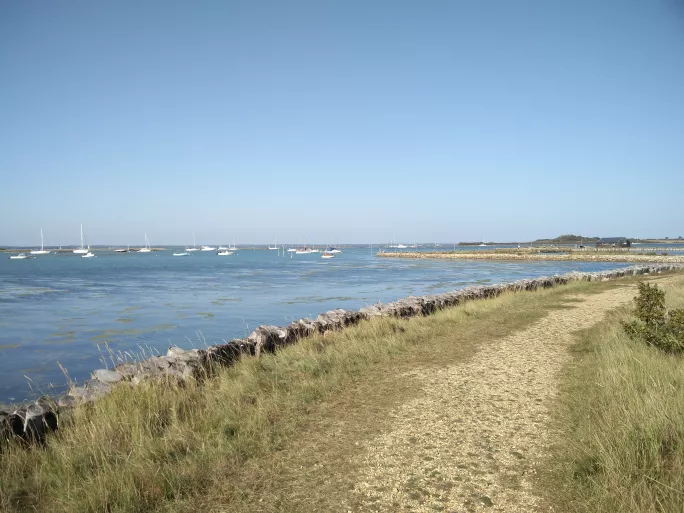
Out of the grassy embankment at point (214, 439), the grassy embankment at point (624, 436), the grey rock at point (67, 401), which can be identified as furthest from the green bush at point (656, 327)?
the grey rock at point (67, 401)

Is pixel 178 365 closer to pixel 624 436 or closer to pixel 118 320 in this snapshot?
pixel 624 436

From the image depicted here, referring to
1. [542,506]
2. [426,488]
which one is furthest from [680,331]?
[426,488]

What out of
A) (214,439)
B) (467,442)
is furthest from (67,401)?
(467,442)

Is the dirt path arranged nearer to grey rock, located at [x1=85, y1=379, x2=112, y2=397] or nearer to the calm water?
grey rock, located at [x1=85, y1=379, x2=112, y2=397]

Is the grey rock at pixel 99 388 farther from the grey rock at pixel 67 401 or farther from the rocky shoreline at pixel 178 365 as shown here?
the grey rock at pixel 67 401

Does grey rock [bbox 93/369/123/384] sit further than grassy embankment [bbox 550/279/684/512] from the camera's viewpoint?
Yes

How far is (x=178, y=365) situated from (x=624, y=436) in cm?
711

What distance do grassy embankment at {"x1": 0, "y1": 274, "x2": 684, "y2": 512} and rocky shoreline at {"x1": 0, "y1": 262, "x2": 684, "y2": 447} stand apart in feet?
1.17

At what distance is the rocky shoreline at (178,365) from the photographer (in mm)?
5793

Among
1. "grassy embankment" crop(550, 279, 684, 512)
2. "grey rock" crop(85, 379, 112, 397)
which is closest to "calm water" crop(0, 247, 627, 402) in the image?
"grey rock" crop(85, 379, 112, 397)

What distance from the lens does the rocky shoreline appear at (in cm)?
579

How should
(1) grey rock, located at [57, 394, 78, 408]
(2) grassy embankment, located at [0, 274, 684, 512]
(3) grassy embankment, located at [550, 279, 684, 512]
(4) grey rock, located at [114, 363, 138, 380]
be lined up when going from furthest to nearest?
(4) grey rock, located at [114, 363, 138, 380], (1) grey rock, located at [57, 394, 78, 408], (2) grassy embankment, located at [0, 274, 684, 512], (3) grassy embankment, located at [550, 279, 684, 512]

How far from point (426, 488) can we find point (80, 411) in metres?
4.84

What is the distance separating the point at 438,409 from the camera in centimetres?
621
